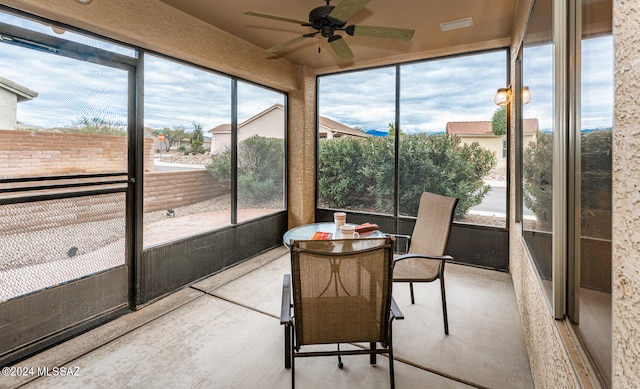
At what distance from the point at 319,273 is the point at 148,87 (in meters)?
2.60

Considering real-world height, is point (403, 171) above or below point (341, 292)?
above

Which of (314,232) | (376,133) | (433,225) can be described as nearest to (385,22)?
(376,133)

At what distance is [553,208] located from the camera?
53.9 inches

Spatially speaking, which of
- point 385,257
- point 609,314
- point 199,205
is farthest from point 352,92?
point 609,314

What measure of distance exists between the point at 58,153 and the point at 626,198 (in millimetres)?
3184

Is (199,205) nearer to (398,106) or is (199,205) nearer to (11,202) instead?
(11,202)

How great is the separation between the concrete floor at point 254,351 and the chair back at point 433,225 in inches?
22.8

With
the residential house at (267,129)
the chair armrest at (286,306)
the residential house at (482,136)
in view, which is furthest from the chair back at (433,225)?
the residential house at (267,129)

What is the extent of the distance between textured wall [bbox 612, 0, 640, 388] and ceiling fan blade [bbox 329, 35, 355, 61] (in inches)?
83.7

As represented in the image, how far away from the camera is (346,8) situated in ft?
7.10

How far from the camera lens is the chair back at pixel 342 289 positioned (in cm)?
163

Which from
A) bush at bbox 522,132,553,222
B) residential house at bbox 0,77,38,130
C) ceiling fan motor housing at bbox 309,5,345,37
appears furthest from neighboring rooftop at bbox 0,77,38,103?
bush at bbox 522,132,553,222

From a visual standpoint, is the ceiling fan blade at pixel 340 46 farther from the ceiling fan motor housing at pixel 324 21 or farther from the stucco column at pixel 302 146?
the stucco column at pixel 302 146

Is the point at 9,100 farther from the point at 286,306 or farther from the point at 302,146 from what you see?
the point at 302,146
